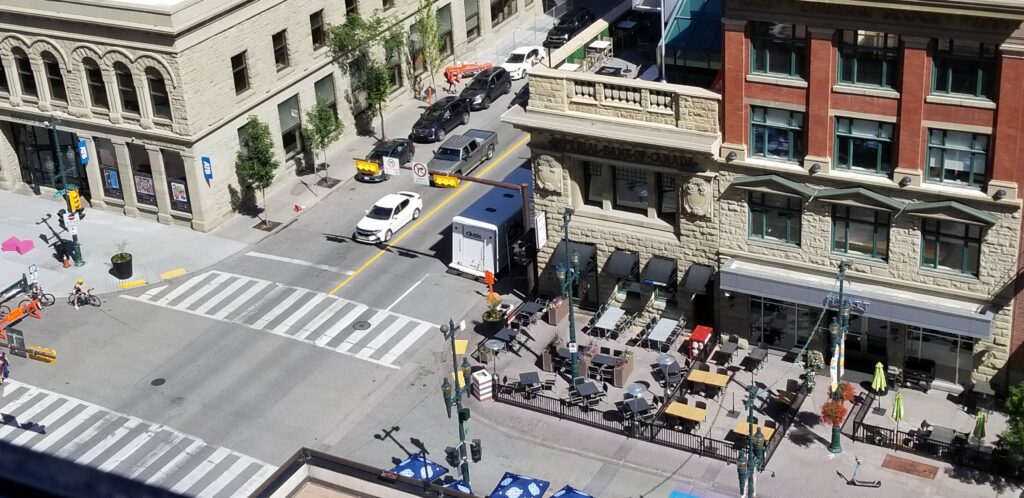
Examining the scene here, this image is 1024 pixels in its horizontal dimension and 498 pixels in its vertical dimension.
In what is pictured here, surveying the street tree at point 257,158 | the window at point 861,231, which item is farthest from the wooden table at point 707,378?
the street tree at point 257,158

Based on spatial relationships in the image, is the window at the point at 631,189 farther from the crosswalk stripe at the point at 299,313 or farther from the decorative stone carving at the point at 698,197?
the crosswalk stripe at the point at 299,313

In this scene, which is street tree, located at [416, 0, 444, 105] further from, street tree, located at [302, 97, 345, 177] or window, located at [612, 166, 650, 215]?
window, located at [612, 166, 650, 215]

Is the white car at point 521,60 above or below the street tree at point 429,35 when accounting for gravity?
below

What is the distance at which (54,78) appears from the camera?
199 ft

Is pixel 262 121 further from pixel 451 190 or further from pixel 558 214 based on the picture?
pixel 558 214

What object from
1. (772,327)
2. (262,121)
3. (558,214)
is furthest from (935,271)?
(262,121)

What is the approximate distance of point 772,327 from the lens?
46.6 m

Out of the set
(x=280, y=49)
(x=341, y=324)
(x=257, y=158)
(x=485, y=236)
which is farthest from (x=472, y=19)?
(x=341, y=324)

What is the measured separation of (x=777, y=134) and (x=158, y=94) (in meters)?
30.3

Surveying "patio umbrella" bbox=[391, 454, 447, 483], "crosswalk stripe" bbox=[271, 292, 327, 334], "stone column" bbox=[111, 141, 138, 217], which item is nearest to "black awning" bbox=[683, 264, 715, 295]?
"patio umbrella" bbox=[391, 454, 447, 483]

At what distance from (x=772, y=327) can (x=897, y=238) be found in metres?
6.39

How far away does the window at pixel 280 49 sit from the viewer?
61.9 metres

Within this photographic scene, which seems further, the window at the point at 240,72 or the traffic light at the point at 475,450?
the window at the point at 240,72

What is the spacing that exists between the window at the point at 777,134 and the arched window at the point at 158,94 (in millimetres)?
28656
